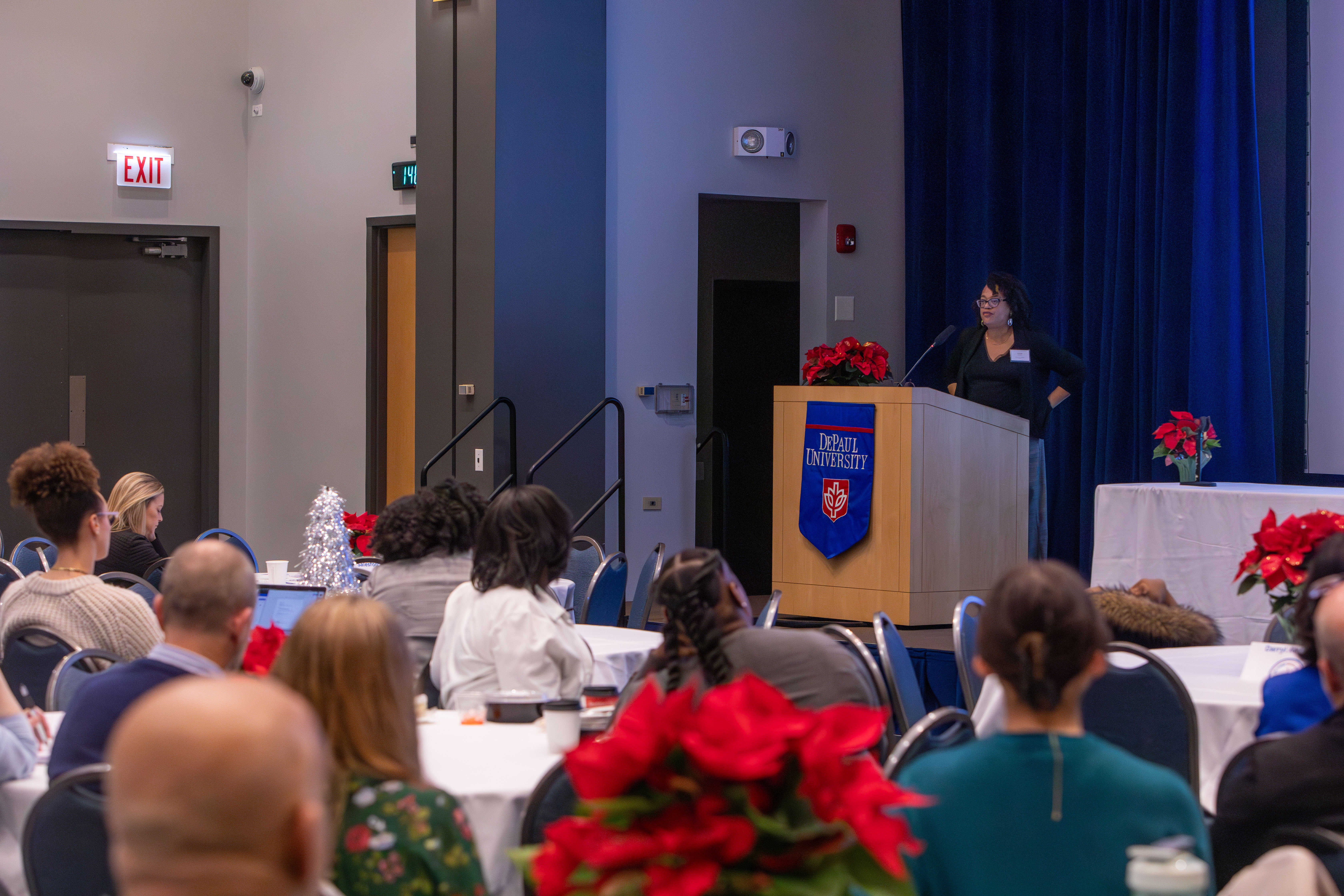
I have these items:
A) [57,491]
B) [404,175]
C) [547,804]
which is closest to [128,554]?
[57,491]

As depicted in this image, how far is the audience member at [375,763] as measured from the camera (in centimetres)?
175

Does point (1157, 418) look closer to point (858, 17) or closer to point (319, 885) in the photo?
point (858, 17)

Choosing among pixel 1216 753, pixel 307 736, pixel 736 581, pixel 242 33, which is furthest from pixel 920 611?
pixel 242 33

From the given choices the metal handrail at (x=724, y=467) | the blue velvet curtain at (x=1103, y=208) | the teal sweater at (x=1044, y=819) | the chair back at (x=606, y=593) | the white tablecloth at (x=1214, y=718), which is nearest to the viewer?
the teal sweater at (x=1044, y=819)

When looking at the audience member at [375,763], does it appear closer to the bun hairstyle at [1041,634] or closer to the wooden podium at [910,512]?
the bun hairstyle at [1041,634]

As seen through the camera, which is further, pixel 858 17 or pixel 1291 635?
pixel 858 17

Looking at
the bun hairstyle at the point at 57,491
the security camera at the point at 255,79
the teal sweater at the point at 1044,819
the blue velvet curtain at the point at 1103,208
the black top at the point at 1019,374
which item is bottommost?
the teal sweater at the point at 1044,819

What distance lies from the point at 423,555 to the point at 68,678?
1184mm

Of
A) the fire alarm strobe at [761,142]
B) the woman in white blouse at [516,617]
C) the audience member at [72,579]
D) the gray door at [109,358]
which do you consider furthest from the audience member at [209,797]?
the gray door at [109,358]

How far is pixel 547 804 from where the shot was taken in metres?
2.24

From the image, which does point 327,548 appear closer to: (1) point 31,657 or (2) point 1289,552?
(1) point 31,657

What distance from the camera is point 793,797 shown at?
127 centimetres

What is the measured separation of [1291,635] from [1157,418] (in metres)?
4.42

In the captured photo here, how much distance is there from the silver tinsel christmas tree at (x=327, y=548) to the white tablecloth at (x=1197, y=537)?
353 centimetres
